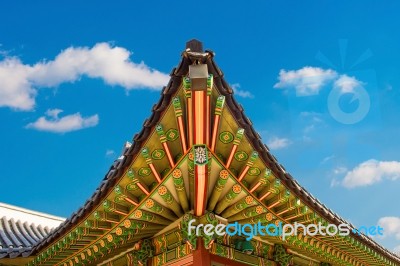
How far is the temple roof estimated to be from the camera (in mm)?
5309

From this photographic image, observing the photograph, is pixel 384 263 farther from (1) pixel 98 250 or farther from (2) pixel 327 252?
(1) pixel 98 250

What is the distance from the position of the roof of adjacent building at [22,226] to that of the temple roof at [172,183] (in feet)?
11.6

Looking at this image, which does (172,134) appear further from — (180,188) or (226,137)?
(180,188)

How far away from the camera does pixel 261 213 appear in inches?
271

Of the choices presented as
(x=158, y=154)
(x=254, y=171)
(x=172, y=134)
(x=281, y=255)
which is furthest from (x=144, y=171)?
(x=281, y=255)

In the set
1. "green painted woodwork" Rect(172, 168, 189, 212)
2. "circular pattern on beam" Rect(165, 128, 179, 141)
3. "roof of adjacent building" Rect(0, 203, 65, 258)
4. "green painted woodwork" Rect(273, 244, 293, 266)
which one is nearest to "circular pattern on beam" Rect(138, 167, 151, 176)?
"green painted woodwork" Rect(172, 168, 189, 212)

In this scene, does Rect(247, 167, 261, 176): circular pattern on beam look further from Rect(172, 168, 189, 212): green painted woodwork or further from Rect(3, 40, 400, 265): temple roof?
Rect(172, 168, 189, 212): green painted woodwork

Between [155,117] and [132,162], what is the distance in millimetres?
789

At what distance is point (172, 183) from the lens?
20.5ft

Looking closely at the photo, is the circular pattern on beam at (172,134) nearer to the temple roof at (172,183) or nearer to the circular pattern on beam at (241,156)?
the temple roof at (172,183)

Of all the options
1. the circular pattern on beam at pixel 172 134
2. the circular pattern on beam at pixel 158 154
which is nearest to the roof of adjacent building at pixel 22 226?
the circular pattern on beam at pixel 158 154

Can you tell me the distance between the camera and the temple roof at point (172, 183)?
209 inches

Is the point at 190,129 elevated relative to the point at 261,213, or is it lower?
elevated

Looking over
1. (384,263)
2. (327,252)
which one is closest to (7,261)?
(327,252)
